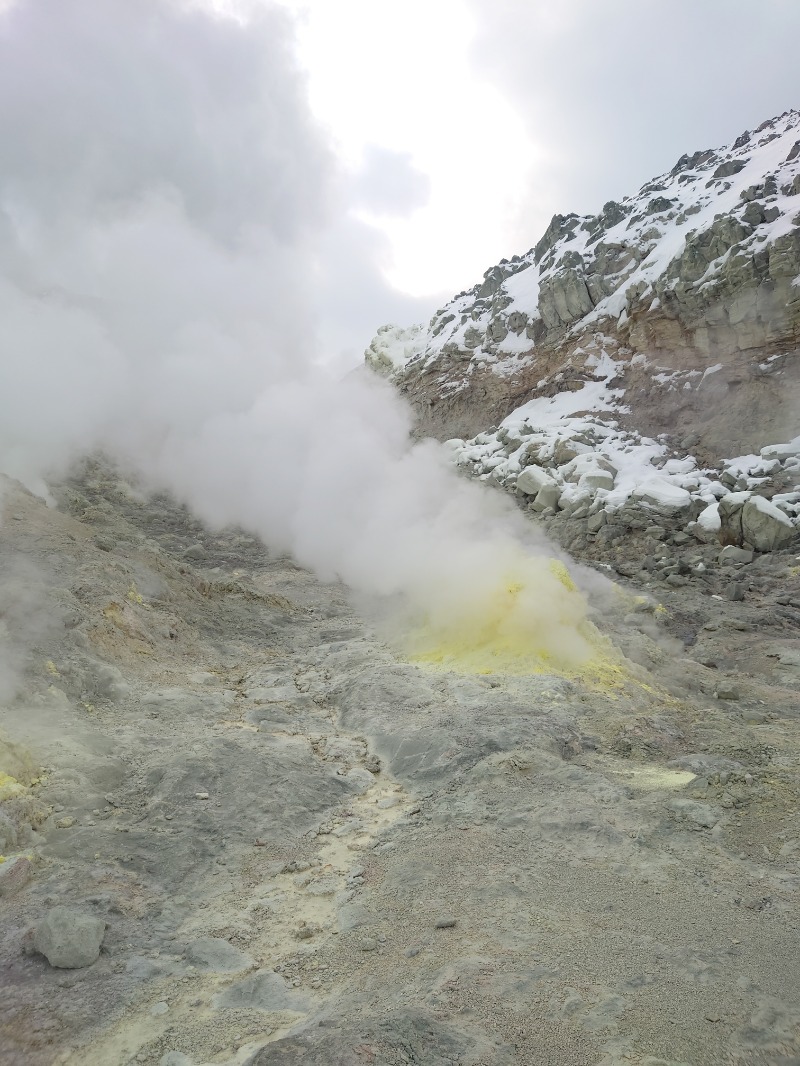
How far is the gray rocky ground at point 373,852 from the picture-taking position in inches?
104

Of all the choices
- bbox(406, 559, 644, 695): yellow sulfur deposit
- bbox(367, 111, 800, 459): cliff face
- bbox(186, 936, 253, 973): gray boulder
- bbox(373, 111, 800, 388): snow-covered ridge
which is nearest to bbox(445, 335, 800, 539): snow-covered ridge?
bbox(367, 111, 800, 459): cliff face

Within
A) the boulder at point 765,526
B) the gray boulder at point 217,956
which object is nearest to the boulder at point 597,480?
the boulder at point 765,526

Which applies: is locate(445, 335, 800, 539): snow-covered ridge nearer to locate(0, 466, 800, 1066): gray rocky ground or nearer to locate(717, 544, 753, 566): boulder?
locate(717, 544, 753, 566): boulder

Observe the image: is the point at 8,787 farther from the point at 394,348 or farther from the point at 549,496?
the point at 394,348

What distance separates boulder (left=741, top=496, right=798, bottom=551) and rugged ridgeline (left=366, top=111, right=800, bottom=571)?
28 mm

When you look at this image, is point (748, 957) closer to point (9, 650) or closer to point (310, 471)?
point (9, 650)

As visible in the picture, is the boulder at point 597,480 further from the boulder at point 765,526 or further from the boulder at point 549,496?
the boulder at point 765,526

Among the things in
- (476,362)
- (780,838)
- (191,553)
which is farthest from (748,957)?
(476,362)

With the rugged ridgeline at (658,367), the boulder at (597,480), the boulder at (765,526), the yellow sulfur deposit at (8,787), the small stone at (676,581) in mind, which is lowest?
the yellow sulfur deposit at (8,787)

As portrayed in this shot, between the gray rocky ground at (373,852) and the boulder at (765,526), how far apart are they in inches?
202

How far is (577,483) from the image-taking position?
17156 millimetres

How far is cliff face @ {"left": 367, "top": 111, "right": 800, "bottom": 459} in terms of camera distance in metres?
18.8

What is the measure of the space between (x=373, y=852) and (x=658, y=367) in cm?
2152

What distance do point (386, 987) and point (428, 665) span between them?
17.4 ft
